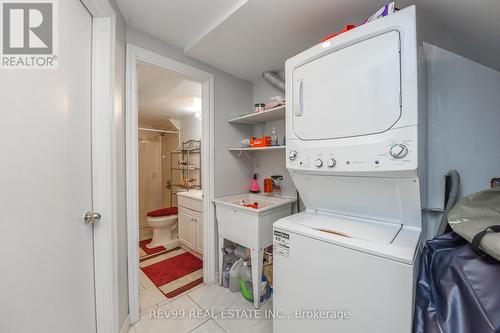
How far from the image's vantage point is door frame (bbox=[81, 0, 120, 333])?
3.97ft

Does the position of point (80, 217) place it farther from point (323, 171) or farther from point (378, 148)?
point (378, 148)

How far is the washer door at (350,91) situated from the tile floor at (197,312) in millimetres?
1608

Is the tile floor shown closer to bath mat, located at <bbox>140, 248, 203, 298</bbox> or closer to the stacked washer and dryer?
bath mat, located at <bbox>140, 248, 203, 298</bbox>

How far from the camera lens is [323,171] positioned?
112cm

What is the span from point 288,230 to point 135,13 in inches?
73.1

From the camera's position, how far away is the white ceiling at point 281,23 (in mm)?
1048

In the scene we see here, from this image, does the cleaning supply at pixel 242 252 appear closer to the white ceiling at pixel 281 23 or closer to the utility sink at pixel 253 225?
the utility sink at pixel 253 225

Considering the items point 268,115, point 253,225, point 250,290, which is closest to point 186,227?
point 250,290

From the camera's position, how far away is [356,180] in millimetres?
1108

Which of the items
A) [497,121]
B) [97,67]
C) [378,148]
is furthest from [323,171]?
[97,67]

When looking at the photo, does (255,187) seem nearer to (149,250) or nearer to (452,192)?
(452,192)

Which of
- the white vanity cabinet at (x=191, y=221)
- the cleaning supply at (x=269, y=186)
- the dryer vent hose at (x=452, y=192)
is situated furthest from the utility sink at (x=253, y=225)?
the dryer vent hose at (x=452, y=192)

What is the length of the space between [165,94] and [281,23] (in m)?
1.92

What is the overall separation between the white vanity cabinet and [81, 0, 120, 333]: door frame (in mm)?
1340
